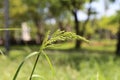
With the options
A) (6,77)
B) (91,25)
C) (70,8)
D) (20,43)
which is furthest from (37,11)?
(6,77)

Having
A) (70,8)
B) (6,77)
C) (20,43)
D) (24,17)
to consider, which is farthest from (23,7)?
(6,77)

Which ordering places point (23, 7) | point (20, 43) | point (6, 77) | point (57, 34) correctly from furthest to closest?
point (20, 43) < point (23, 7) < point (6, 77) < point (57, 34)

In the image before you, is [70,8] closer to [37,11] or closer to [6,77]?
[37,11]

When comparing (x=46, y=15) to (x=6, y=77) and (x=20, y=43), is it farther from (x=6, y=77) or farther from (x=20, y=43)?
(x=6, y=77)

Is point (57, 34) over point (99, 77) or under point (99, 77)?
over

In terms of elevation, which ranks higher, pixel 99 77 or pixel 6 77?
pixel 99 77

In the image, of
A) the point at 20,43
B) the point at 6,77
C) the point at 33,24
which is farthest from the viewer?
the point at 33,24

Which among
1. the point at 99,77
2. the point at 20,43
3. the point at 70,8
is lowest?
the point at 20,43

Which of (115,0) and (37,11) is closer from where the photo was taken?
(115,0)

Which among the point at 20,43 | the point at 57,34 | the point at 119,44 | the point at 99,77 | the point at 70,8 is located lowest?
the point at 20,43
